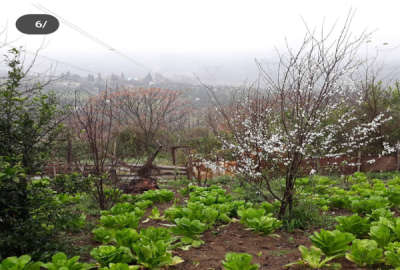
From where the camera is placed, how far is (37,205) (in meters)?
2.83

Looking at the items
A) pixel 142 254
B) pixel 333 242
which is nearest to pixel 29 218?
pixel 142 254

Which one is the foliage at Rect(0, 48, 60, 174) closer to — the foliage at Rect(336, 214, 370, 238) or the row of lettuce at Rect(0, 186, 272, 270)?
the row of lettuce at Rect(0, 186, 272, 270)

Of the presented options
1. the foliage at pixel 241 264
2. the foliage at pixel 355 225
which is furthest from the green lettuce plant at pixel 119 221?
the foliage at pixel 355 225

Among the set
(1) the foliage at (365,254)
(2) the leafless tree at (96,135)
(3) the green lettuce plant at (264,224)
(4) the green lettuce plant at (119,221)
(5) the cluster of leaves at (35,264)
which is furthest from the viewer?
(2) the leafless tree at (96,135)

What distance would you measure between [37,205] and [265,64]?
349 centimetres

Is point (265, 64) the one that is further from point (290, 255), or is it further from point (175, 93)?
point (175, 93)

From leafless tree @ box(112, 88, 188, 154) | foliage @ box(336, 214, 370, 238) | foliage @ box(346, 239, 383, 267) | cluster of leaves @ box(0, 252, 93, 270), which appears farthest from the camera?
leafless tree @ box(112, 88, 188, 154)

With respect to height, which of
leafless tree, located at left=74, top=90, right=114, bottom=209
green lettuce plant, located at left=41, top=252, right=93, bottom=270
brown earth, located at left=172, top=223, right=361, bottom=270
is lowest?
brown earth, located at left=172, top=223, right=361, bottom=270

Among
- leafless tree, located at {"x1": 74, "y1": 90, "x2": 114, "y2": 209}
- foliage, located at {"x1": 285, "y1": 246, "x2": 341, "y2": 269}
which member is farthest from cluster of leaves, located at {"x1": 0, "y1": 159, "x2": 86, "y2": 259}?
foliage, located at {"x1": 285, "y1": 246, "x2": 341, "y2": 269}

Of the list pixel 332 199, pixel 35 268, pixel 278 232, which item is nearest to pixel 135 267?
pixel 35 268

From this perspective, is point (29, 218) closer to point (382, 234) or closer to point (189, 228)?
point (189, 228)

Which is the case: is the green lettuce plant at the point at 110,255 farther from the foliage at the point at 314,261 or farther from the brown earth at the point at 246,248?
the foliage at the point at 314,261

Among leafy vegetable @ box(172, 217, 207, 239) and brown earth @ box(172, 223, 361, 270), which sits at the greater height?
leafy vegetable @ box(172, 217, 207, 239)

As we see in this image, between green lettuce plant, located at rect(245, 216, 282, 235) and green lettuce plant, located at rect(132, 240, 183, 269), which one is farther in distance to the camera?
green lettuce plant, located at rect(245, 216, 282, 235)
